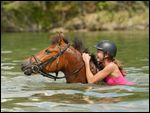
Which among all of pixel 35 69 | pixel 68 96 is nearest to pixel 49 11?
pixel 35 69

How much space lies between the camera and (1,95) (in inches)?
375

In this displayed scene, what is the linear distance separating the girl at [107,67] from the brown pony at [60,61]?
21 cm

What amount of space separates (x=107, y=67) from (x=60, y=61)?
0.98 m

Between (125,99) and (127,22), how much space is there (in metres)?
43.5

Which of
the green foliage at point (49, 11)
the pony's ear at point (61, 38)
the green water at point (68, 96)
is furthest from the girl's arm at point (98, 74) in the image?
the green foliage at point (49, 11)

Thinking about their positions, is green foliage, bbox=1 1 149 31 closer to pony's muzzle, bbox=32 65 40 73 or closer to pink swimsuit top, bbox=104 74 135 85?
pink swimsuit top, bbox=104 74 135 85

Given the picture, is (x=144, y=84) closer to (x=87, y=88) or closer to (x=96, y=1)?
(x=87, y=88)

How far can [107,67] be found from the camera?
33.5ft

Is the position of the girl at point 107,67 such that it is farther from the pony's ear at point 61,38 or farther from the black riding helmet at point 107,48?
the pony's ear at point 61,38

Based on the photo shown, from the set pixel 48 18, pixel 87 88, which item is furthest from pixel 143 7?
pixel 87 88

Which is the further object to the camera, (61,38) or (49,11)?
(49,11)

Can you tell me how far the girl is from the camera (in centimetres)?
1022

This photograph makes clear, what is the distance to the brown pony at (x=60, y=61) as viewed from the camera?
992 centimetres

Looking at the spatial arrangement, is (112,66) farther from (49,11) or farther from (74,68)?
(49,11)
